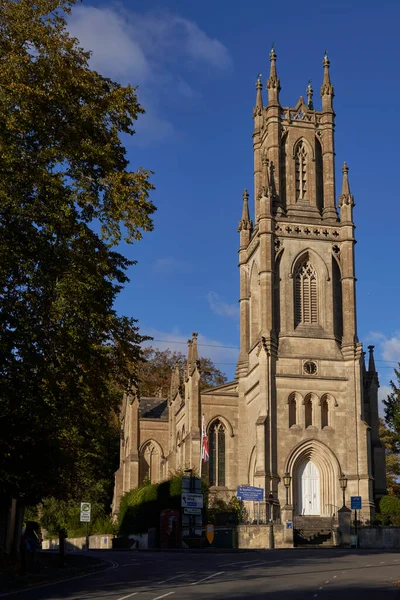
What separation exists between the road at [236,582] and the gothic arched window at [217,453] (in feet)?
95.4

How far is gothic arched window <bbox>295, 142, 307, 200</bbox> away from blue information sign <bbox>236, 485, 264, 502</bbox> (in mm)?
22326

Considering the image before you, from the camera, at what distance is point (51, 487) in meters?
30.5

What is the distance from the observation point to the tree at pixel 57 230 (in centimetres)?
2028

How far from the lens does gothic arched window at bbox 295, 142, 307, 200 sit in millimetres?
59719

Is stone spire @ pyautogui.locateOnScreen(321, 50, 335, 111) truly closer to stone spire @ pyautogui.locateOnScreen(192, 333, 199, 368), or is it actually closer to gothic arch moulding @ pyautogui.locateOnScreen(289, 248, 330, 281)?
gothic arch moulding @ pyautogui.locateOnScreen(289, 248, 330, 281)

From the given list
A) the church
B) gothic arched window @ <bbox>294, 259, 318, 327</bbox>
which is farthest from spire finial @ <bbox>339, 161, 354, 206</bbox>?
gothic arched window @ <bbox>294, 259, 318, 327</bbox>

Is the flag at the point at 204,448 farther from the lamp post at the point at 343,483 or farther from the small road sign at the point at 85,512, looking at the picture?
the small road sign at the point at 85,512

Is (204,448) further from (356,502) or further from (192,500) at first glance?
(356,502)

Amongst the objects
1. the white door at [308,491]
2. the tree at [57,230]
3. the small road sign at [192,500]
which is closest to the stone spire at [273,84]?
the white door at [308,491]

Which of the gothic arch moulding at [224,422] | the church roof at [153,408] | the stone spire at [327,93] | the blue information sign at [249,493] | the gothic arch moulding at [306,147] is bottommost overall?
the blue information sign at [249,493]

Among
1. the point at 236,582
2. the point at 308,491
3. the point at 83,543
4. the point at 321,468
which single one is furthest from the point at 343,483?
the point at 236,582

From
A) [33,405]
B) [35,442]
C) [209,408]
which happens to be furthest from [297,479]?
[33,405]

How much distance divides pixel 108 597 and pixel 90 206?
10583mm

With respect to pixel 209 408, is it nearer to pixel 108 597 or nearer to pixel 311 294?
pixel 311 294
